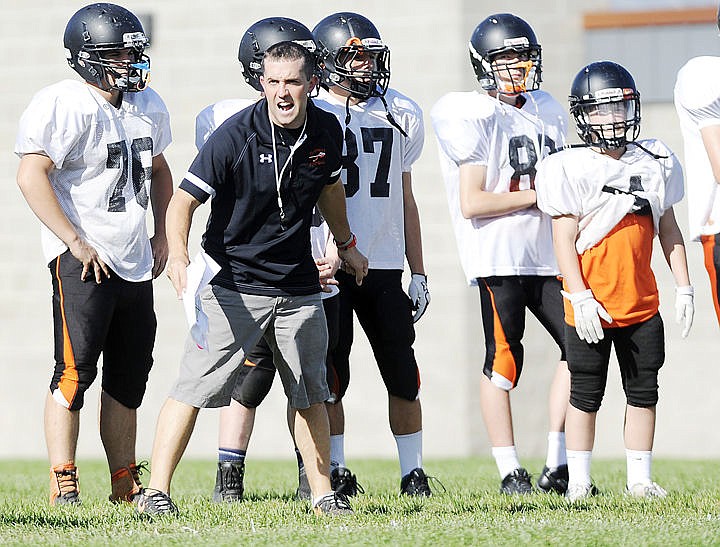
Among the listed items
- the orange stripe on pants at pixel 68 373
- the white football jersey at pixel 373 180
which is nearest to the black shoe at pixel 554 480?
the white football jersey at pixel 373 180

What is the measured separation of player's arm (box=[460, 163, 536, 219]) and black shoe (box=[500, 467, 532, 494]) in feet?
3.84

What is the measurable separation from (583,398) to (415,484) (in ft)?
2.83

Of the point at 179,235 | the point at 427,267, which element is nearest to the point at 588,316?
the point at 179,235

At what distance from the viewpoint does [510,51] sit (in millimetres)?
5547

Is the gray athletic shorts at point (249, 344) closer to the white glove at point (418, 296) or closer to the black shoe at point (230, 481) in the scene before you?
the black shoe at point (230, 481)

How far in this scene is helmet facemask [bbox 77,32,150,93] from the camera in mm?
5129

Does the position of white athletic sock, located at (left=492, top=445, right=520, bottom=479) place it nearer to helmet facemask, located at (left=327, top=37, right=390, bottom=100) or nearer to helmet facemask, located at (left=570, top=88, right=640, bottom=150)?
helmet facemask, located at (left=570, top=88, right=640, bottom=150)

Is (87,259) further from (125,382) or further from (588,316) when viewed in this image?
(588,316)

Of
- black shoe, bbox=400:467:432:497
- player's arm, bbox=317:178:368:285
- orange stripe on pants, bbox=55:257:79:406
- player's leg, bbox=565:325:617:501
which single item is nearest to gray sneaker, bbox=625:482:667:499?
player's leg, bbox=565:325:617:501

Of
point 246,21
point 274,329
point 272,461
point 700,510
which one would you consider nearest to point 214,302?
point 274,329

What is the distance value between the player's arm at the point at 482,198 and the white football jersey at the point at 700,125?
93 centimetres

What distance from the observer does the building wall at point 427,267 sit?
376 inches

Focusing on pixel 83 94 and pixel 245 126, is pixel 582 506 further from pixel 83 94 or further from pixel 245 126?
pixel 83 94

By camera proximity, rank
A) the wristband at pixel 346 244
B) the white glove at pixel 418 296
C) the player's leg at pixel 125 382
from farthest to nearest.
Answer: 1. the white glove at pixel 418 296
2. the player's leg at pixel 125 382
3. the wristband at pixel 346 244
